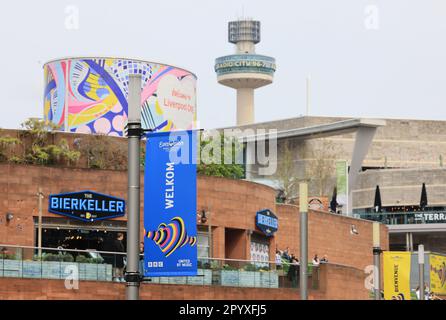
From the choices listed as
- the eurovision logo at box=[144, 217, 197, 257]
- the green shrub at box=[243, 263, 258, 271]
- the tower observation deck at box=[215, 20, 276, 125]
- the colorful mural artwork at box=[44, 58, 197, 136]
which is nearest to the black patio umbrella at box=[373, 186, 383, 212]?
the colorful mural artwork at box=[44, 58, 197, 136]

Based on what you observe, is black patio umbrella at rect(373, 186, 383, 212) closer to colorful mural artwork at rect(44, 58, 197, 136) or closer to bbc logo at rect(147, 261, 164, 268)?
colorful mural artwork at rect(44, 58, 197, 136)

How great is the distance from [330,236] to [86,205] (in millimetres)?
26930

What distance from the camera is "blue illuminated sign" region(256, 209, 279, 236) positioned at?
5273 centimetres

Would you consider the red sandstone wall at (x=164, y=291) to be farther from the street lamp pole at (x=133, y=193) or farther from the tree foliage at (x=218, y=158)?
the street lamp pole at (x=133, y=193)

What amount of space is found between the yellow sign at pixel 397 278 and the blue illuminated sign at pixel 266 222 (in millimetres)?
5494

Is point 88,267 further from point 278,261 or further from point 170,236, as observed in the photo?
point 278,261

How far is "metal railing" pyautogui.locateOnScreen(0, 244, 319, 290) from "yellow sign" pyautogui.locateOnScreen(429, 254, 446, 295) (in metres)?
20.9

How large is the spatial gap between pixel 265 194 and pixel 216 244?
539 cm

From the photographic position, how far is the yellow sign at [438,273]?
209ft

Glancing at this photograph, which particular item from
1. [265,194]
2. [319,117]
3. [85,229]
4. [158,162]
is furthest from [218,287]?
[319,117]

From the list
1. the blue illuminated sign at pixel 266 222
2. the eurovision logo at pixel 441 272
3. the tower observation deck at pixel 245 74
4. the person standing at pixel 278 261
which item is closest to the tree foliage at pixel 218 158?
the blue illuminated sign at pixel 266 222

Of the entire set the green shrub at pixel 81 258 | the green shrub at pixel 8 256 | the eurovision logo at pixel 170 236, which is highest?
the eurovision logo at pixel 170 236
